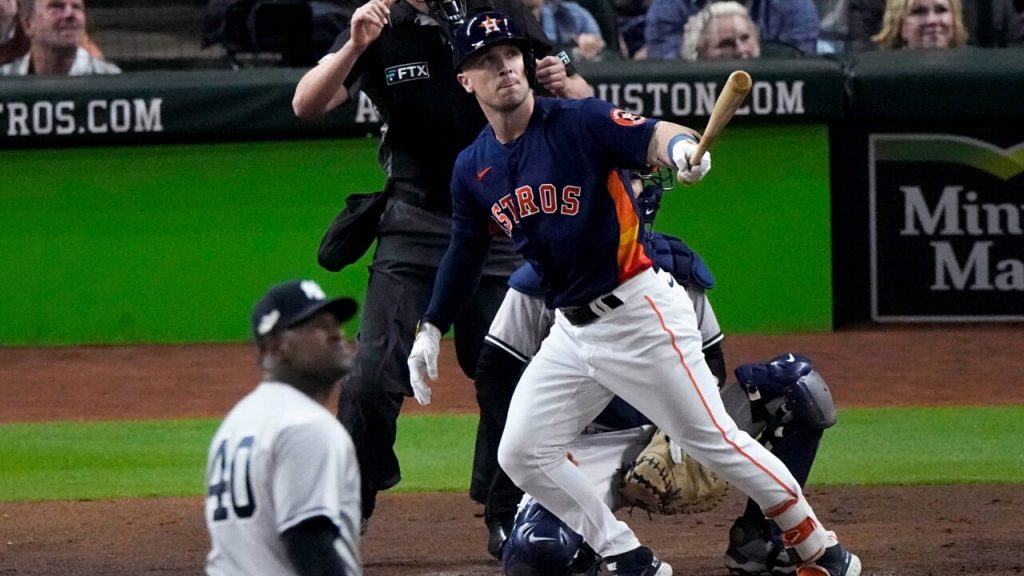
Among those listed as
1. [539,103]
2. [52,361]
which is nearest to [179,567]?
[539,103]

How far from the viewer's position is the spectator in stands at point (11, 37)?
32.0 feet

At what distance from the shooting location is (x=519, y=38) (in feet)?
15.1

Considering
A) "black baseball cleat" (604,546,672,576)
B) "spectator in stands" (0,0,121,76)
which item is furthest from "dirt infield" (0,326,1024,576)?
"spectator in stands" (0,0,121,76)

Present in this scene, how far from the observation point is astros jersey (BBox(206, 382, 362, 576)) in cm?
275

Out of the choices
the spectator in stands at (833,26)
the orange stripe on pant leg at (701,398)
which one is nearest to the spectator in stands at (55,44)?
the spectator in stands at (833,26)

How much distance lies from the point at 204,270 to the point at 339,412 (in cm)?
476

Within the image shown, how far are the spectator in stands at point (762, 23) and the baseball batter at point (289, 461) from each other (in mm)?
7109

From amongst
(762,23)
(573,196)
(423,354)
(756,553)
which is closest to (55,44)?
(762,23)

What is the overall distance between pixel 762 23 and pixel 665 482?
5722mm

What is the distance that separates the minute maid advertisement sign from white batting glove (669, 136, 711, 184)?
Result: 581cm

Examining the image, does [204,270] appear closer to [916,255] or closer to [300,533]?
[916,255]

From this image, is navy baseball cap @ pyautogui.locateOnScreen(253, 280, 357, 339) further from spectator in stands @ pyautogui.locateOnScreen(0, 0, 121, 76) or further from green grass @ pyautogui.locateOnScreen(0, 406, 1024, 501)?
spectator in stands @ pyautogui.locateOnScreen(0, 0, 121, 76)

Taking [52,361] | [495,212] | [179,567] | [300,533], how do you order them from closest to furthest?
[300,533], [495,212], [179,567], [52,361]

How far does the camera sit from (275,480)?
2791mm
